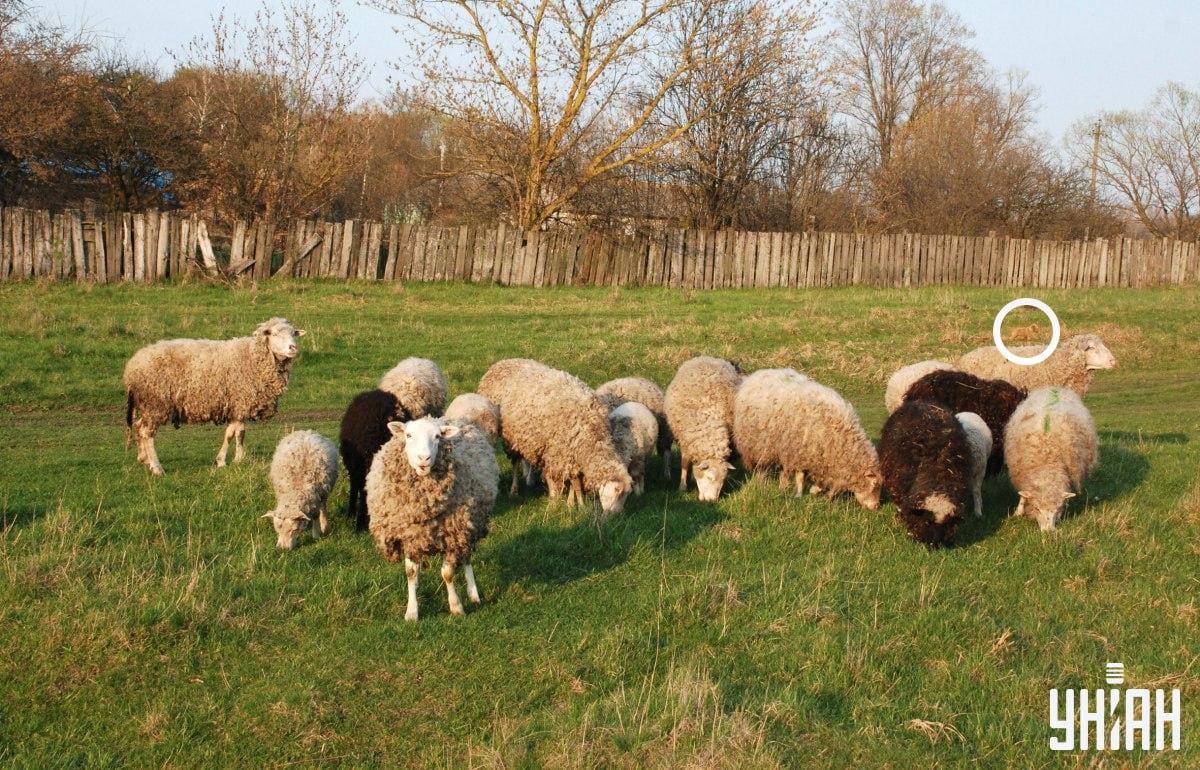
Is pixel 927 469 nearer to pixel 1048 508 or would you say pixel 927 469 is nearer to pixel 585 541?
pixel 1048 508

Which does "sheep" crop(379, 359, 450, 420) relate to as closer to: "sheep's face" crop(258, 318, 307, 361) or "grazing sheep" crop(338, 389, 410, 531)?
"grazing sheep" crop(338, 389, 410, 531)

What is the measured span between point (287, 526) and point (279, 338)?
3668 millimetres

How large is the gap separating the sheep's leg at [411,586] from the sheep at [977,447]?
5017mm

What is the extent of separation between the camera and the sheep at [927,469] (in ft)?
26.4

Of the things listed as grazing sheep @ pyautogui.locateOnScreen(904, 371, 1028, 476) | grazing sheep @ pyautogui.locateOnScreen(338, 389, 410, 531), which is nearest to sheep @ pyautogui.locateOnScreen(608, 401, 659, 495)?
grazing sheep @ pyautogui.locateOnScreen(338, 389, 410, 531)

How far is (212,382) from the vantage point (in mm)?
10625

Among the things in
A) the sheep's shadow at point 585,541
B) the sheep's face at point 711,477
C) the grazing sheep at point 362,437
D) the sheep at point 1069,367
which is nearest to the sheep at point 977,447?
the sheep's face at point 711,477

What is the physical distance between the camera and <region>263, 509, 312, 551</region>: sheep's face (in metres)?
7.52

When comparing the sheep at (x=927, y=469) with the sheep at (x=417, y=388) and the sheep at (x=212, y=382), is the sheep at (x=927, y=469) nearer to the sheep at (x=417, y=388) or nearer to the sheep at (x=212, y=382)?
the sheep at (x=417, y=388)

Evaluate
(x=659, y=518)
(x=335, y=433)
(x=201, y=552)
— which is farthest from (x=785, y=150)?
(x=201, y=552)

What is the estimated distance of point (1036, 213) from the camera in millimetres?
36031

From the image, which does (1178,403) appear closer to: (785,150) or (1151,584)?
(1151,584)

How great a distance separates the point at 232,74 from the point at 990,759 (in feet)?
83.3

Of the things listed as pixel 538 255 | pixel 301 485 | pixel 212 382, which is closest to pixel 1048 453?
pixel 301 485
